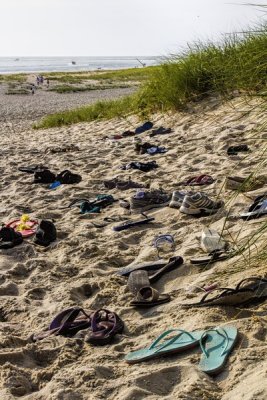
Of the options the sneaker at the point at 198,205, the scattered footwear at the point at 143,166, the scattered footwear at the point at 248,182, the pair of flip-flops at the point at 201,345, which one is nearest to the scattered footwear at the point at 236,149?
the scattered footwear at the point at 143,166

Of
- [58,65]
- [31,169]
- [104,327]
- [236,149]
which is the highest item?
[236,149]

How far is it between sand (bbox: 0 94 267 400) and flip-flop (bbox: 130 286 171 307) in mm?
47

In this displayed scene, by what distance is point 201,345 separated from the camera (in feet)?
7.44

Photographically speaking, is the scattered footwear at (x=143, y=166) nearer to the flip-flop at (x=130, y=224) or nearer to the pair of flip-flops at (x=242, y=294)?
the flip-flop at (x=130, y=224)

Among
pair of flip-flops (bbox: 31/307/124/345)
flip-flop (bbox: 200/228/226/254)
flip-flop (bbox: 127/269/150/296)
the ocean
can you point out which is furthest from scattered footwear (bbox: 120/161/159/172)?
the ocean

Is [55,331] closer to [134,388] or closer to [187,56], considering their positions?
[134,388]

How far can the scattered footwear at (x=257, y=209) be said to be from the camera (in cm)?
349

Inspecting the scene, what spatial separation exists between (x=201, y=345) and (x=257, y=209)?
159 cm

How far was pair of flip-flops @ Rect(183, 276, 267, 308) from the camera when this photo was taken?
101 inches

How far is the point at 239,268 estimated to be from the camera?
111 inches

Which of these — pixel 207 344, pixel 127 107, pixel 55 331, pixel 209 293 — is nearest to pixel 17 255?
pixel 55 331

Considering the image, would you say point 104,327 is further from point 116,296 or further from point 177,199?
point 177,199

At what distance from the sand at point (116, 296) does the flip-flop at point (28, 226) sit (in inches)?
4.5

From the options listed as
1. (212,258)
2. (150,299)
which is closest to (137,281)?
(150,299)
